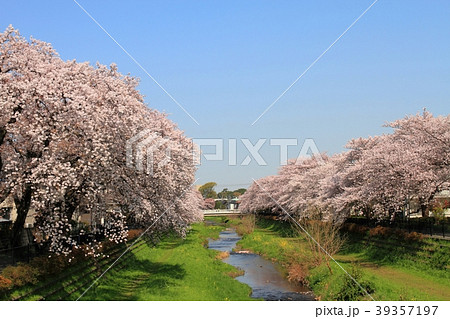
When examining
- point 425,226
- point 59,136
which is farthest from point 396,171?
point 59,136

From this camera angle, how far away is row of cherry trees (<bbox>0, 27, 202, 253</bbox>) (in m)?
19.6

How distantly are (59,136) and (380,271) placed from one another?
24.8m

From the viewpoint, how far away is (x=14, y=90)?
791 inches

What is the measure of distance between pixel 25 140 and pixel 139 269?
1770 centimetres

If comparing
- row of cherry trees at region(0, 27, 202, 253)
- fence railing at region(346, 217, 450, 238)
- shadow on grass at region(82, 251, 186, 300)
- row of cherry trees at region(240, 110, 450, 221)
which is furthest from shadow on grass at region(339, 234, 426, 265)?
row of cherry trees at region(0, 27, 202, 253)

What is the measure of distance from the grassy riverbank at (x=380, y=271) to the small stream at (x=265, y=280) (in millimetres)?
946

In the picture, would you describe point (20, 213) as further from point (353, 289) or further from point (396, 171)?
point (396, 171)

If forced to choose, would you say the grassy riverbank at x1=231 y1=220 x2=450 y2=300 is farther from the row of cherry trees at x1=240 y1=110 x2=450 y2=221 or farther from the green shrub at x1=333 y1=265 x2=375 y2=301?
the row of cherry trees at x1=240 y1=110 x2=450 y2=221

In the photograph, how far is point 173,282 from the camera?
28.2 m

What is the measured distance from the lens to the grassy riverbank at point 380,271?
2420 centimetres

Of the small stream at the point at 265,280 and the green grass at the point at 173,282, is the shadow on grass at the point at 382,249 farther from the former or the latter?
the green grass at the point at 173,282

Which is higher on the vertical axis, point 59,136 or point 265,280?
point 59,136

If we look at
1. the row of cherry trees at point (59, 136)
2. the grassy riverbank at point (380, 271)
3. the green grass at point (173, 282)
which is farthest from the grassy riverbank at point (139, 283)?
the grassy riverbank at point (380, 271)

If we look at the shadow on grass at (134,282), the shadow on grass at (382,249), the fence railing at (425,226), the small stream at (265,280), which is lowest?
the small stream at (265,280)
